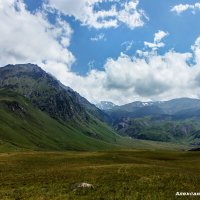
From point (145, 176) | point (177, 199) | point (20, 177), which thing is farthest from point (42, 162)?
point (177, 199)

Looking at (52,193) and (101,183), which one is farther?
(101,183)

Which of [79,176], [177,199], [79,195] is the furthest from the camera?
[79,176]

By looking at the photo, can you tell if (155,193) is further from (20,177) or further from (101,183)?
(20,177)

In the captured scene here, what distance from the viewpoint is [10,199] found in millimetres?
32531

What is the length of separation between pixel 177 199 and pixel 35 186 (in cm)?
1713

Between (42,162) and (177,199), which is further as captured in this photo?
(42,162)

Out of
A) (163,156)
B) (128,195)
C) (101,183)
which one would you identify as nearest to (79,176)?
(101,183)

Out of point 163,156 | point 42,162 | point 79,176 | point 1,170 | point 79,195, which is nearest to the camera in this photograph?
point 79,195

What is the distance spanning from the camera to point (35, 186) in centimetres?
4012

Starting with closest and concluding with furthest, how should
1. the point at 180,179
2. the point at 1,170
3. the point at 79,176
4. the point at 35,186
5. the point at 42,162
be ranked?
the point at 35,186 < the point at 180,179 < the point at 79,176 < the point at 1,170 < the point at 42,162

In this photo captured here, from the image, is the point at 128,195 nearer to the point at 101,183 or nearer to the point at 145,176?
the point at 101,183

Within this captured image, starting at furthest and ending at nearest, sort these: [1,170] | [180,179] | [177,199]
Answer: [1,170] < [180,179] < [177,199]

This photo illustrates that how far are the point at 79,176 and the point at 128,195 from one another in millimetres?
14873

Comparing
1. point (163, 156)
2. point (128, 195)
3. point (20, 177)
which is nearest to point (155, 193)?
point (128, 195)
